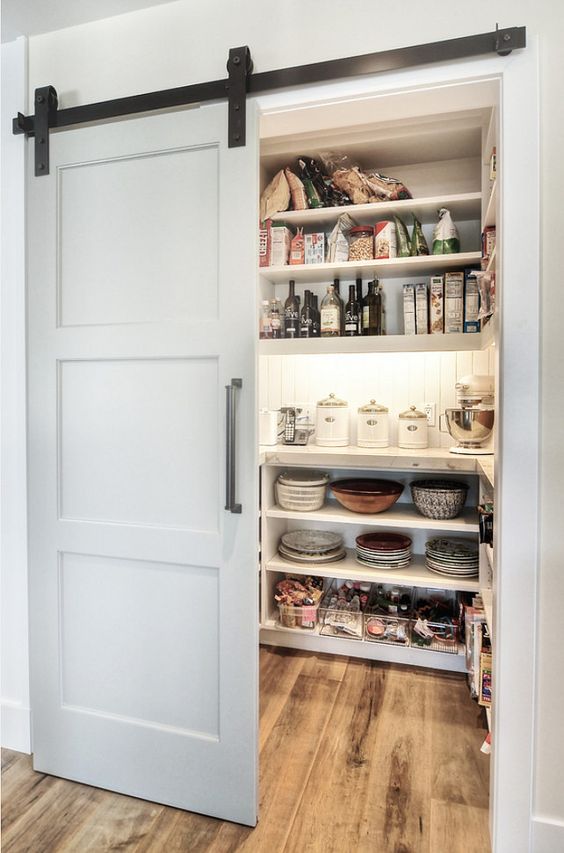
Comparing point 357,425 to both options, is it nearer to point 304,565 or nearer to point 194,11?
point 304,565

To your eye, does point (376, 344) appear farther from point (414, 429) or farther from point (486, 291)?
point (486, 291)

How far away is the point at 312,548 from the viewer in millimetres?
Result: 2670

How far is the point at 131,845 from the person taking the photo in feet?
4.91

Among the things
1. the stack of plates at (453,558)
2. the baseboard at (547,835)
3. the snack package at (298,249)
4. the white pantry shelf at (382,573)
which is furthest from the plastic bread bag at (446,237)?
the baseboard at (547,835)

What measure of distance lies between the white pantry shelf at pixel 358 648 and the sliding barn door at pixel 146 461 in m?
1.04

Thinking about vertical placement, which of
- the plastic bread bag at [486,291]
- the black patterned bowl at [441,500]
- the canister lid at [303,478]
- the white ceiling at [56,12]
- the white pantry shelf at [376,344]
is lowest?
the black patterned bowl at [441,500]

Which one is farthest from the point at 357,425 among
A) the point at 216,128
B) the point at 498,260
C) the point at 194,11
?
the point at 194,11

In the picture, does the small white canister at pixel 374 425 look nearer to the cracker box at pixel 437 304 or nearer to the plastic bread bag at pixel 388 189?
the cracker box at pixel 437 304

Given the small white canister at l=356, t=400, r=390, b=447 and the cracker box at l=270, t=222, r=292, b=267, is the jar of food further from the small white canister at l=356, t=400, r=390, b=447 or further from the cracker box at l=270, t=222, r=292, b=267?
the small white canister at l=356, t=400, r=390, b=447

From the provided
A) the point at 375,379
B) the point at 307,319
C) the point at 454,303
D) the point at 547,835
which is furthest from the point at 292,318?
the point at 547,835

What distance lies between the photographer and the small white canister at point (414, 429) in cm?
260

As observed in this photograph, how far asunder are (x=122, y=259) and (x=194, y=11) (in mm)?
788

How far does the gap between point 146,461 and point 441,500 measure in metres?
1.42

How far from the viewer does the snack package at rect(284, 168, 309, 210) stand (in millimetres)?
2561
